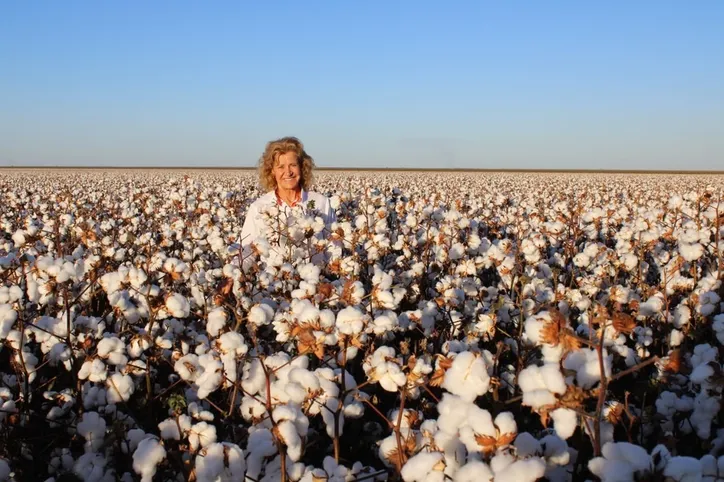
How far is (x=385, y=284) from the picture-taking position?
8.96ft

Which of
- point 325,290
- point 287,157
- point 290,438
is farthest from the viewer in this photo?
point 287,157

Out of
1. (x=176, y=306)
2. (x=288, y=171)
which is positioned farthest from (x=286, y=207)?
(x=176, y=306)

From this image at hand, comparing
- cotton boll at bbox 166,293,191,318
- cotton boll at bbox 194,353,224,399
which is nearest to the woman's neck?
cotton boll at bbox 166,293,191,318

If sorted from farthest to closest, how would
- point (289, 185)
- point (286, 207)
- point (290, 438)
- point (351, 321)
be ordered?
1. point (289, 185)
2. point (286, 207)
3. point (351, 321)
4. point (290, 438)

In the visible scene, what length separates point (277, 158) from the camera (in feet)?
21.0

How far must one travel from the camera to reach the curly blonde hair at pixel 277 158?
21.2 ft

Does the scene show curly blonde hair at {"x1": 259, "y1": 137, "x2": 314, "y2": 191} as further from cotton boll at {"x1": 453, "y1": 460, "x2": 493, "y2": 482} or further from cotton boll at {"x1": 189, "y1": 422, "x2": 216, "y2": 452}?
cotton boll at {"x1": 453, "y1": 460, "x2": 493, "y2": 482}

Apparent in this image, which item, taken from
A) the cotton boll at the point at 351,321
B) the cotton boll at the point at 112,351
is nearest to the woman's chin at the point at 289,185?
the cotton boll at the point at 112,351

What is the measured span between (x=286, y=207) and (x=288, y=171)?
101 cm

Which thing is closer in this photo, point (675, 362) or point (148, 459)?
point (675, 362)

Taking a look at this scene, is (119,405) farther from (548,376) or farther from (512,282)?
(512,282)

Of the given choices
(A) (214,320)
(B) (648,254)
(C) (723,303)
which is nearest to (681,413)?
(C) (723,303)

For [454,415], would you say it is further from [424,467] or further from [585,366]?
[585,366]

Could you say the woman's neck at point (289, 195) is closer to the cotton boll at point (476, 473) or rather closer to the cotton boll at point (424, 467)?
the cotton boll at point (424, 467)
